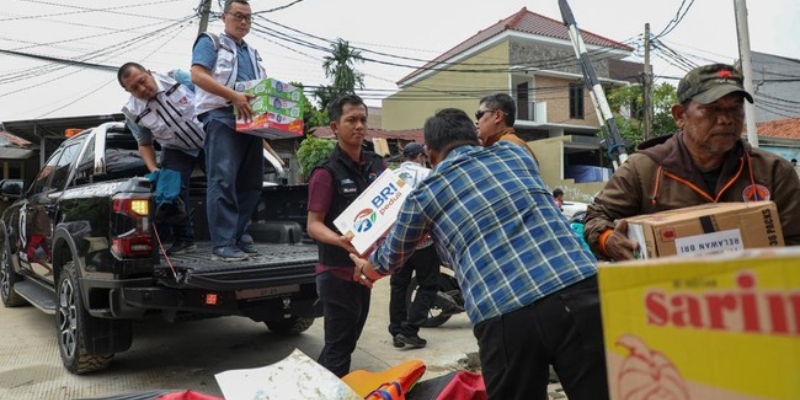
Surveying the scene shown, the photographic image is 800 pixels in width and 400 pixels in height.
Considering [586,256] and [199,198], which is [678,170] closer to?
[586,256]

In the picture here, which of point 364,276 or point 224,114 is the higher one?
point 224,114

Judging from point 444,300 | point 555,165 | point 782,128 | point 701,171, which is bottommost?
point 444,300

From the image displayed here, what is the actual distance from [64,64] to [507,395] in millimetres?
14339

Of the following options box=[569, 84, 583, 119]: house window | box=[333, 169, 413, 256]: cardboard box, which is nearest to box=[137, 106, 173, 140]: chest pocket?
box=[333, 169, 413, 256]: cardboard box

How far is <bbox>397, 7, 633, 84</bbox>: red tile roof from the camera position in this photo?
25.7 meters

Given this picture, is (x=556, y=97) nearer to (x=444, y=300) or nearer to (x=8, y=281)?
(x=444, y=300)

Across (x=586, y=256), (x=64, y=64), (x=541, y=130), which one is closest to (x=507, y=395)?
(x=586, y=256)

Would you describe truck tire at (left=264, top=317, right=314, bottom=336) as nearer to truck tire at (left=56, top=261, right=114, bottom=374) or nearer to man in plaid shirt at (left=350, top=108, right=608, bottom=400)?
truck tire at (left=56, top=261, right=114, bottom=374)

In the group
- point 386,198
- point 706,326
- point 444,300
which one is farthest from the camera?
point 444,300

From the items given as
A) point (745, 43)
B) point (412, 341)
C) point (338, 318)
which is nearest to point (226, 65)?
point (338, 318)

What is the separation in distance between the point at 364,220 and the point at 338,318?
58cm

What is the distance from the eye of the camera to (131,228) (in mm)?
3561

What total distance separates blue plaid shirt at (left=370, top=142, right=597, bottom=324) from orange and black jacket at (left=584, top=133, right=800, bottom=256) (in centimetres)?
29

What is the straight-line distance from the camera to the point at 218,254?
3.91 metres
